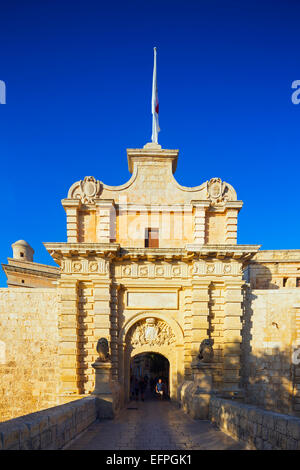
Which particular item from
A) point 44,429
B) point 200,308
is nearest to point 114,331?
point 200,308

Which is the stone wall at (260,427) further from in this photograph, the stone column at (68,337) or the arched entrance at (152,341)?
the stone column at (68,337)

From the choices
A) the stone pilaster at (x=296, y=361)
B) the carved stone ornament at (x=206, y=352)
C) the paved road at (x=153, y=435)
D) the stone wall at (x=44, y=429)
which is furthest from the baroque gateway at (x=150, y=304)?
the stone wall at (x=44, y=429)

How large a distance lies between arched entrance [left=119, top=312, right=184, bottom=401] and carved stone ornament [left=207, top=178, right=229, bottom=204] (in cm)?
570

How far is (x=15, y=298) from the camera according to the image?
14.9 meters

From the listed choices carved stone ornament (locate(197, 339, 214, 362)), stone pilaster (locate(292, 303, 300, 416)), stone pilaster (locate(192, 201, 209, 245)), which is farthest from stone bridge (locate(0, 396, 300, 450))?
stone pilaster (locate(192, 201, 209, 245))

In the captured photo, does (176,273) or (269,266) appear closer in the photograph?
(176,273)

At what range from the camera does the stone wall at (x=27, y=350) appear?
14.5 m

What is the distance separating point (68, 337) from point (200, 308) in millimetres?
5647

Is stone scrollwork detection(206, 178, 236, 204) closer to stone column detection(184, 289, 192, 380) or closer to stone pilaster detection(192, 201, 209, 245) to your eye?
stone pilaster detection(192, 201, 209, 245)

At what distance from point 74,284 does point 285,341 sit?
378 inches

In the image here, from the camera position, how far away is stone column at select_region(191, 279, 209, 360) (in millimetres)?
14086
